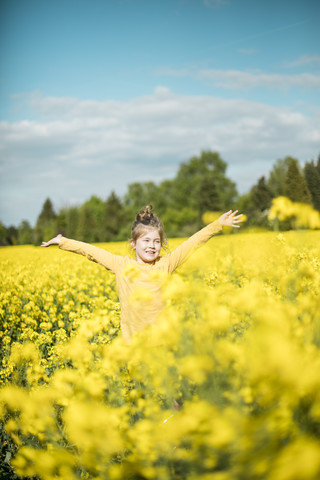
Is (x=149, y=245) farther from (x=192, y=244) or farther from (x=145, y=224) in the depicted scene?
(x=192, y=244)

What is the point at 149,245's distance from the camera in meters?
3.38

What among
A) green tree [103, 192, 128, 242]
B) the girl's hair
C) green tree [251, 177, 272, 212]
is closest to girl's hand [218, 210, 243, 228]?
the girl's hair

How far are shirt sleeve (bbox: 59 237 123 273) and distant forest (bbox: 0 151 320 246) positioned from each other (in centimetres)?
3439

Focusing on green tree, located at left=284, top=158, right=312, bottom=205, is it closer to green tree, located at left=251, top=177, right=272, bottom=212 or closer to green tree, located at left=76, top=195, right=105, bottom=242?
green tree, located at left=251, top=177, right=272, bottom=212

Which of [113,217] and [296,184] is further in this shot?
[113,217]

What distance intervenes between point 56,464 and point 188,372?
2.70 feet

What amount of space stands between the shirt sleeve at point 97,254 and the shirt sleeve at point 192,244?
1.65ft

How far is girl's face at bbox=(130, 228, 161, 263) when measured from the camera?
3389 millimetres

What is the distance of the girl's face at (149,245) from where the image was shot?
3389 mm

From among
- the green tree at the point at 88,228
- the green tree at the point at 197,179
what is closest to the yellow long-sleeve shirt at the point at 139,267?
the green tree at the point at 88,228

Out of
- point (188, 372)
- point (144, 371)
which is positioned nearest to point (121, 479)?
point (144, 371)

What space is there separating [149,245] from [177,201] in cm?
5217

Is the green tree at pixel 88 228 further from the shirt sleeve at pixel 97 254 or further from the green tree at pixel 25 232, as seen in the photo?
the shirt sleeve at pixel 97 254

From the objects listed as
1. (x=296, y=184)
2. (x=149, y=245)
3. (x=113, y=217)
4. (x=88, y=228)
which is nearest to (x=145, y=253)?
(x=149, y=245)
